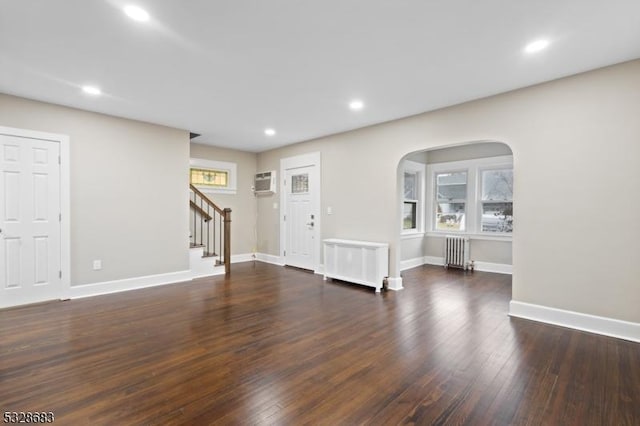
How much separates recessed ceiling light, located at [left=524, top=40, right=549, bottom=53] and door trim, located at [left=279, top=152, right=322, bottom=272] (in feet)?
12.8

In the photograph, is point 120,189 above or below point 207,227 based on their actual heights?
above

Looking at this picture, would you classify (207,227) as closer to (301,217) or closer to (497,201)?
(301,217)

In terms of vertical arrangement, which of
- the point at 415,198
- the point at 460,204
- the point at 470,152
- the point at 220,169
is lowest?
the point at 460,204

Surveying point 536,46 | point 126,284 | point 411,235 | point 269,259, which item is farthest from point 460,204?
point 126,284

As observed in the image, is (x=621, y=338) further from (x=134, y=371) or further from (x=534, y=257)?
(x=134, y=371)

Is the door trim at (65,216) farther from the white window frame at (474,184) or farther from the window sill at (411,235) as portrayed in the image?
the white window frame at (474,184)

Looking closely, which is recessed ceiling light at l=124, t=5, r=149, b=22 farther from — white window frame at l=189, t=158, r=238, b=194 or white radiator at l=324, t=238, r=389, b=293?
white window frame at l=189, t=158, r=238, b=194

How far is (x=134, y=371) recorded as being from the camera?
93.4 inches

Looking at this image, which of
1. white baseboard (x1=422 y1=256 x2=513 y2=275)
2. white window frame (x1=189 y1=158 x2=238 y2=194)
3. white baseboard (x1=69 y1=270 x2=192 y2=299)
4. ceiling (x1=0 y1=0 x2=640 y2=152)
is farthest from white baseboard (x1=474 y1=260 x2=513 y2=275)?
white baseboard (x1=69 y1=270 x2=192 y2=299)

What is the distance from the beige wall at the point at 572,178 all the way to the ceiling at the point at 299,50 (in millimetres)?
256

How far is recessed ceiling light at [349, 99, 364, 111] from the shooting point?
162 inches

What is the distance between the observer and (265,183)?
729 cm

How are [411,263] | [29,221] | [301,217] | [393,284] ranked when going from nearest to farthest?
[29,221], [393,284], [301,217], [411,263]

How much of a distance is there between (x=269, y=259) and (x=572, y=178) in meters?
5.87
